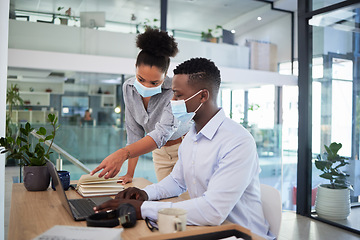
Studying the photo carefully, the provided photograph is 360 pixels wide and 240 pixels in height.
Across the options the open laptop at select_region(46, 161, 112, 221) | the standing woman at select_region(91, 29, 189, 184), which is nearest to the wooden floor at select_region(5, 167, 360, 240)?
the standing woman at select_region(91, 29, 189, 184)

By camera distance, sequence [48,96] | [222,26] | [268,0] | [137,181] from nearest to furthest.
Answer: [137,181] → [48,96] → [222,26] → [268,0]

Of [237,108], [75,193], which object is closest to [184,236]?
[75,193]

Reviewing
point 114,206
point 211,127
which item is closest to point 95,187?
point 114,206

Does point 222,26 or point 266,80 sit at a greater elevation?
point 222,26

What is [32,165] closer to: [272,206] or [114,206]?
[114,206]

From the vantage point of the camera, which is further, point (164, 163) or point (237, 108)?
point (237, 108)

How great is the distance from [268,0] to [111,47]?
3552 millimetres

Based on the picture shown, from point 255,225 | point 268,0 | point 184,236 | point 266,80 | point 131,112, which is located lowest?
point 255,225

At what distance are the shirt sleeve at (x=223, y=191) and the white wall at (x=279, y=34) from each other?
5.96m

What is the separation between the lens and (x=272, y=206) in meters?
1.46

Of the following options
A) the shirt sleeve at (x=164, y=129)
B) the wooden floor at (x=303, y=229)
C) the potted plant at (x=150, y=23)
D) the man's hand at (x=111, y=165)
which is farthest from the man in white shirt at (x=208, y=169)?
the potted plant at (x=150, y=23)

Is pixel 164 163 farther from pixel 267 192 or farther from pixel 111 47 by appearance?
pixel 111 47

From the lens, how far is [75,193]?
5.48 feet

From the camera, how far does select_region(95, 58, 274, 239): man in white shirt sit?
1208 millimetres
